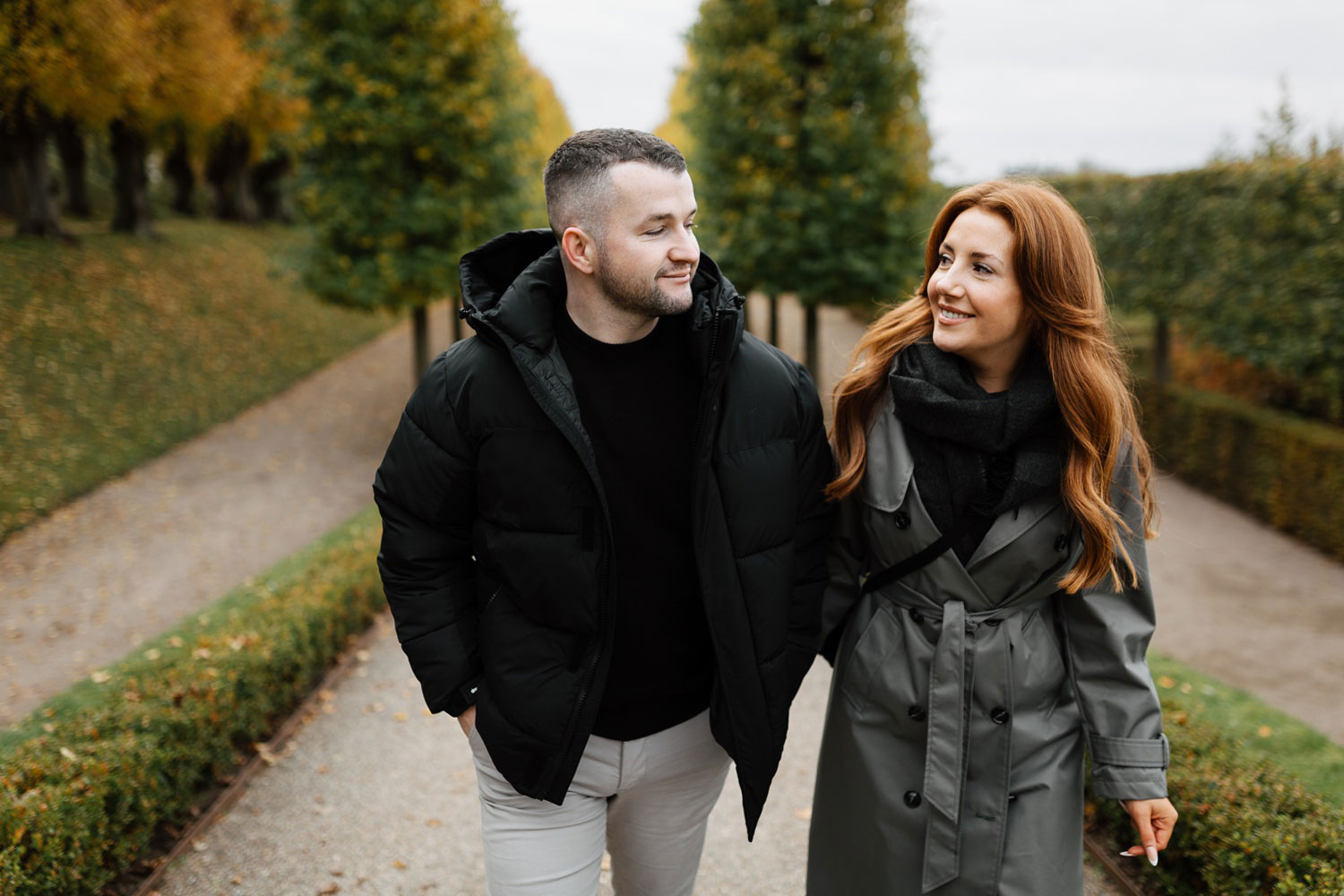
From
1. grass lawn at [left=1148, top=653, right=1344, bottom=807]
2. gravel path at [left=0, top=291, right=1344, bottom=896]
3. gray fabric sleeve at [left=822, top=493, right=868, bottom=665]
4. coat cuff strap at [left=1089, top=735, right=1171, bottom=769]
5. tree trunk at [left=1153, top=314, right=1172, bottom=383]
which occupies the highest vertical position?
gray fabric sleeve at [left=822, top=493, right=868, bottom=665]

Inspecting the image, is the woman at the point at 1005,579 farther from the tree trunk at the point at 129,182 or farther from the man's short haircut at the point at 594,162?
the tree trunk at the point at 129,182

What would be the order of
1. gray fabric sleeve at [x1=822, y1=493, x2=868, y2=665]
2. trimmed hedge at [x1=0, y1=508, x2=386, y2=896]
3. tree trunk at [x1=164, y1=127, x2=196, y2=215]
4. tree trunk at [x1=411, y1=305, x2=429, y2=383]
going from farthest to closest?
tree trunk at [x1=164, y1=127, x2=196, y2=215] < tree trunk at [x1=411, y1=305, x2=429, y2=383] < trimmed hedge at [x1=0, y1=508, x2=386, y2=896] < gray fabric sleeve at [x1=822, y1=493, x2=868, y2=665]

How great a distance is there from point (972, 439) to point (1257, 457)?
10.5 metres

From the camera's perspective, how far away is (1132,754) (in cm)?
232

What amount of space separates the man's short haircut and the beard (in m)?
0.12

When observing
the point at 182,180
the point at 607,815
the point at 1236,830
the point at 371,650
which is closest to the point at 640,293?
the point at 607,815

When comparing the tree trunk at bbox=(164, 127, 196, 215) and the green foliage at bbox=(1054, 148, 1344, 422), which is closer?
the green foliage at bbox=(1054, 148, 1344, 422)

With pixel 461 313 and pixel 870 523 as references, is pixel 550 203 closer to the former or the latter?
pixel 461 313

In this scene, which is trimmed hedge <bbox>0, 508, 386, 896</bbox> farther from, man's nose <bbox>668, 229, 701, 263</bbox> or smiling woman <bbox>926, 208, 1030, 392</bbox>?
smiling woman <bbox>926, 208, 1030, 392</bbox>

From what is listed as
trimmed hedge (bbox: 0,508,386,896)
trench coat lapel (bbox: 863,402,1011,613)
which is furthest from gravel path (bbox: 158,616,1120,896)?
trench coat lapel (bbox: 863,402,1011,613)

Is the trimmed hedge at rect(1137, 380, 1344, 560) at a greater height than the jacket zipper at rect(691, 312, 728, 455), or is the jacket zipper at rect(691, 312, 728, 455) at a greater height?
the jacket zipper at rect(691, 312, 728, 455)

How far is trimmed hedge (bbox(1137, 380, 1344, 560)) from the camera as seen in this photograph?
31.6 ft

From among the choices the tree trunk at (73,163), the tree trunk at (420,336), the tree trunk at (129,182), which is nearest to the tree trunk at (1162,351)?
the tree trunk at (420,336)

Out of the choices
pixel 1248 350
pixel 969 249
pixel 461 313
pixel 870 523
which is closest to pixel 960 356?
pixel 969 249
